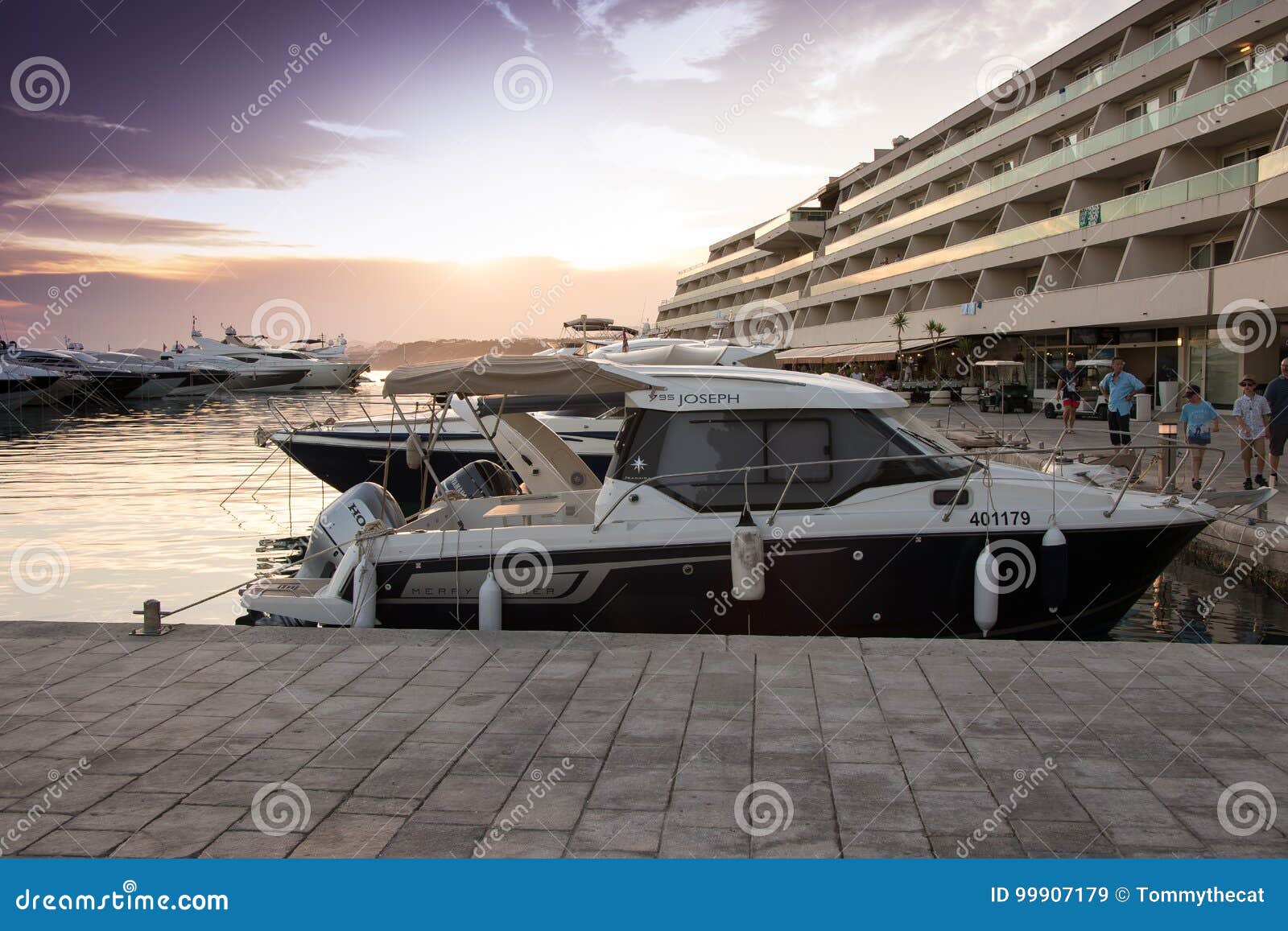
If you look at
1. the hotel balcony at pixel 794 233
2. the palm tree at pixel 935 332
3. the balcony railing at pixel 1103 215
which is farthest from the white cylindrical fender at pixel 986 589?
the hotel balcony at pixel 794 233

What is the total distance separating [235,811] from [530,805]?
3.88 ft

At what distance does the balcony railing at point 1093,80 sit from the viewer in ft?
96.6

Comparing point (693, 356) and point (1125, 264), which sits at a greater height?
point (1125, 264)

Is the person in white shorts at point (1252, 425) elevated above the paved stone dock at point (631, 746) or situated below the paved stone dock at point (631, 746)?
above

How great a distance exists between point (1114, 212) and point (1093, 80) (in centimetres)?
668

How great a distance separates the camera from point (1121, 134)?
33.8 m

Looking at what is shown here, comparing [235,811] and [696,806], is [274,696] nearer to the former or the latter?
[235,811]

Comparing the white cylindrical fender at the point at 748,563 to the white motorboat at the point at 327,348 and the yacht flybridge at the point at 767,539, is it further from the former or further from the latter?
the white motorboat at the point at 327,348

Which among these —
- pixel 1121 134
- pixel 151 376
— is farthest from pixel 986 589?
pixel 151 376

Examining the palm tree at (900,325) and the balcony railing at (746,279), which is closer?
the palm tree at (900,325)

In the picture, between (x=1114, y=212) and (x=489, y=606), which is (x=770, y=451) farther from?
(x=1114, y=212)

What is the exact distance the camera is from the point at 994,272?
44.2 meters

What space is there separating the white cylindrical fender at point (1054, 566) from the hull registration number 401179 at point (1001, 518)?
0.21m

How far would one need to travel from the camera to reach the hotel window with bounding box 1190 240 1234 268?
3058 centimetres
